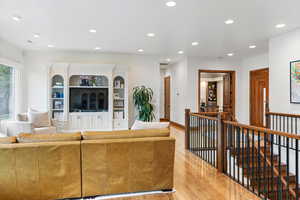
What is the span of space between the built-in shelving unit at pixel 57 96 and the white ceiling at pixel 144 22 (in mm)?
1084

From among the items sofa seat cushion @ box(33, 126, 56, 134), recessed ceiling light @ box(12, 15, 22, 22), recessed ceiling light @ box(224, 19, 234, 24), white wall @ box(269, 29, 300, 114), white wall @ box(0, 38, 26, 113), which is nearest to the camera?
recessed ceiling light @ box(12, 15, 22, 22)

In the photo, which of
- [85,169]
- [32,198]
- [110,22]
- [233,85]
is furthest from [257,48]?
[32,198]

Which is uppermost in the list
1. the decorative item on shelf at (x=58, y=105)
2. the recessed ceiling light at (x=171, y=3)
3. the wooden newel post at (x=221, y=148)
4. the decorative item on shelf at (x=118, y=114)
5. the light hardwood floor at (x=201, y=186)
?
the recessed ceiling light at (x=171, y=3)

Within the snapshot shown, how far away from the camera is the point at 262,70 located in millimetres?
6996

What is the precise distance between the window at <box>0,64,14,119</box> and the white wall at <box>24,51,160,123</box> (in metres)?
0.57

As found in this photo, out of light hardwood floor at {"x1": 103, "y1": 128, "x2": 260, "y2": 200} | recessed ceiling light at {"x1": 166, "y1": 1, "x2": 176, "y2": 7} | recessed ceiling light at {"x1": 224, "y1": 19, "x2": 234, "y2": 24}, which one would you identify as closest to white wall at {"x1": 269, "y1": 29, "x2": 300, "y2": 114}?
recessed ceiling light at {"x1": 224, "y1": 19, "x2": 234, "y2": 24}

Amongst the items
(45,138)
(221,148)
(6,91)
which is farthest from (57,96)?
(221,148)

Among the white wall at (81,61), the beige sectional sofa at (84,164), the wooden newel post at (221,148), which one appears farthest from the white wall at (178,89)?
the beige sectional sofa at (84,164)

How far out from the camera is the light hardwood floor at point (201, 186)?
2588 mm

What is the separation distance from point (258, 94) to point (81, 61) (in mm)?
6236

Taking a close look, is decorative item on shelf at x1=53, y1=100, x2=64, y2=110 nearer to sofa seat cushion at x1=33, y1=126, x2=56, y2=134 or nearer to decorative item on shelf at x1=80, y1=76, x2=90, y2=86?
decorative item on shelf at x1=80, y1=76, x2=90, y2=86

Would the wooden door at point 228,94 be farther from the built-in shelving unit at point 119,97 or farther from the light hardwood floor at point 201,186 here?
the light hardwood floor at point 201,186

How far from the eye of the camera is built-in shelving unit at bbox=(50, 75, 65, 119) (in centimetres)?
652

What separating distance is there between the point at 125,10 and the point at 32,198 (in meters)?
3.05
